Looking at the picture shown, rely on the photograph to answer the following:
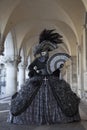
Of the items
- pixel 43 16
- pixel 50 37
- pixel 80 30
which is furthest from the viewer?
pixel 43 16

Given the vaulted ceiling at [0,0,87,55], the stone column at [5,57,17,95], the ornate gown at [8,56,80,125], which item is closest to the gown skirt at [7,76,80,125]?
the ornate gown at [8,56,80,125]

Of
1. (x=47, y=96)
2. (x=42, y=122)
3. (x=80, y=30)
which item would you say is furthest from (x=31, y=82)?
(x=80, y=30)

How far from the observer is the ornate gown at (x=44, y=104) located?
7086mm

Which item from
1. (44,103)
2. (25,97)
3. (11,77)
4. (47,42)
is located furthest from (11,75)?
(44,103)

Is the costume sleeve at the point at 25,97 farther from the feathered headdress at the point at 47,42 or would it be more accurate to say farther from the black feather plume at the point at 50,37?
the black feather plume at the point at 50,37

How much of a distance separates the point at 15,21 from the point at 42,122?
12699 millimetres

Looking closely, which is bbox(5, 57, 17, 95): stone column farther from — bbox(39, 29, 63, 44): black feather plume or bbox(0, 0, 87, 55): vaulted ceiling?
bbox(39, 29, 63, 44): black feather plume

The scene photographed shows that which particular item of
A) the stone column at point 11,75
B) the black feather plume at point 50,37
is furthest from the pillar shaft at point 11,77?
the black feather plume at point 50,37

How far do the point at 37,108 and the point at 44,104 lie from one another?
181mm

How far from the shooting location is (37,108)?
710 cm

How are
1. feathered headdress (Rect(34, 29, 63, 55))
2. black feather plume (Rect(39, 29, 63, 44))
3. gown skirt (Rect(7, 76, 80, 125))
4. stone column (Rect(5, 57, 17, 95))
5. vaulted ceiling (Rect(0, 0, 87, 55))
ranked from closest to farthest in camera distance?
gown skirt (Rect(7, 76, 80, 125)), feathered headdress (Rect(34, 29, 63, 55)), black feather plume (Rect(39, 29, 63, 44)), vaulted ceiling (Rect(0, 0, 87, 55)), stone column (Rect(5, 57, 17, 95))

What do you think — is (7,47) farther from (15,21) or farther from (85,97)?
(85,97)

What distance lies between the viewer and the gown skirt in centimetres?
708

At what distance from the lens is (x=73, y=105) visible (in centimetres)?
722
